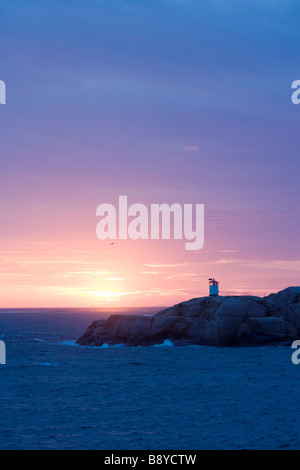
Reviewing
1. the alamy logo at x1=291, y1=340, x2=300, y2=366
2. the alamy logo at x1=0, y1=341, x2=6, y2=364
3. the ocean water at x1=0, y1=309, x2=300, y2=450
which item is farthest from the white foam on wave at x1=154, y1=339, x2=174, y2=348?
the alamy logo at x1=0, y1=341, x2=6, y2=364

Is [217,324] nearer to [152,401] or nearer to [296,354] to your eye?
[296,354]

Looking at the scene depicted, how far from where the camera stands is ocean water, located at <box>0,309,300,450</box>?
30734 millimetres

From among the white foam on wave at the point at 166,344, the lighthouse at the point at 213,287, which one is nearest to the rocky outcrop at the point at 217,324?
the white foam on wave at the point at 166,344

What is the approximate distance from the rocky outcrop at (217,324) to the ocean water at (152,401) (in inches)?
245

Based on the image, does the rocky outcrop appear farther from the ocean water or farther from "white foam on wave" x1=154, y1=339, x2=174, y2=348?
the ocean water

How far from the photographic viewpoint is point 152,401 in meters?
40.9

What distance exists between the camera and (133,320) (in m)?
80.2

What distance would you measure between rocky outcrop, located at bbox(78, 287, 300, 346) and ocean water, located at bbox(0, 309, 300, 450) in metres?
6.21

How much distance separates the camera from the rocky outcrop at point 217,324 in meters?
75.5

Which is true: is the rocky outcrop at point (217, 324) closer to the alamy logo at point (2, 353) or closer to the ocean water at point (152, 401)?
the ocean water at point (152, 401)
